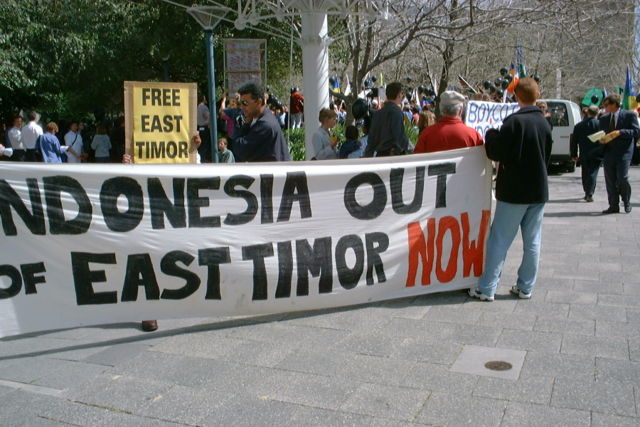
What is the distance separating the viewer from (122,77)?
76.6 feet

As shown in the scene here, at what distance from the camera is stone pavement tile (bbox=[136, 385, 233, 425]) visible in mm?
3732

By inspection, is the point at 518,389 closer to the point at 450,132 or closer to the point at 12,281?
the point at 450,132

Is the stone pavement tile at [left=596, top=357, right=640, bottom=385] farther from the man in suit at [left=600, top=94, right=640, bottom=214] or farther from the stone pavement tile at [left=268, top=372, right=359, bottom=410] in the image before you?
the man in suit at [left=600, top=94, right=640, bottom=214]

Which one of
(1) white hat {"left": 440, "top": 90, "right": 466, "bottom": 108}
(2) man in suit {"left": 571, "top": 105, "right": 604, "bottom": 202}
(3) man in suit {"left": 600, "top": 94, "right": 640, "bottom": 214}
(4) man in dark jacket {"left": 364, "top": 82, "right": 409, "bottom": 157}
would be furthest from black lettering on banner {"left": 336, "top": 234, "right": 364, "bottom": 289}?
(2) man in suit {"left": 571, "top": 105, "right": 604, "bottom": 202}

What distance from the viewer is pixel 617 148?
10617mm

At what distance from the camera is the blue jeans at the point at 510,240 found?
18.5 feet

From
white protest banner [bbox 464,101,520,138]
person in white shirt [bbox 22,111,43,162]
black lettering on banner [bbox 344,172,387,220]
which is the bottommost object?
black lettering on banner [bbox 344,172,387,220]

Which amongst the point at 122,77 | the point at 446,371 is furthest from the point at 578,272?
the point at 122,77

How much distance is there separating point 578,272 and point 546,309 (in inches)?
56.9

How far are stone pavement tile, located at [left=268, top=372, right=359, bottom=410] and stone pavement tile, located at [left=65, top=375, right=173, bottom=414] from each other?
26.5 inches

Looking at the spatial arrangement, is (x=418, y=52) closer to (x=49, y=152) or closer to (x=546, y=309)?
(x=49, y=152)

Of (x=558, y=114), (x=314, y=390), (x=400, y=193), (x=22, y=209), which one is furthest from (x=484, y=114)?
(x=558, y=114)

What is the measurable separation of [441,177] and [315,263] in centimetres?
125

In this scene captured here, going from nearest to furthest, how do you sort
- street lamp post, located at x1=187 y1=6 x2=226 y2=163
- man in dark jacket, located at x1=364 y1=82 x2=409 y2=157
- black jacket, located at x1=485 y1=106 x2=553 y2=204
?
black jacket, located at x1=485 y1=106 x2=553 y2=204
man in dark jacket, located at x1=364 y1=82 x2=409 y2=157
street lamp post, located at x1=187 y1=6 x2=226 y2=163
